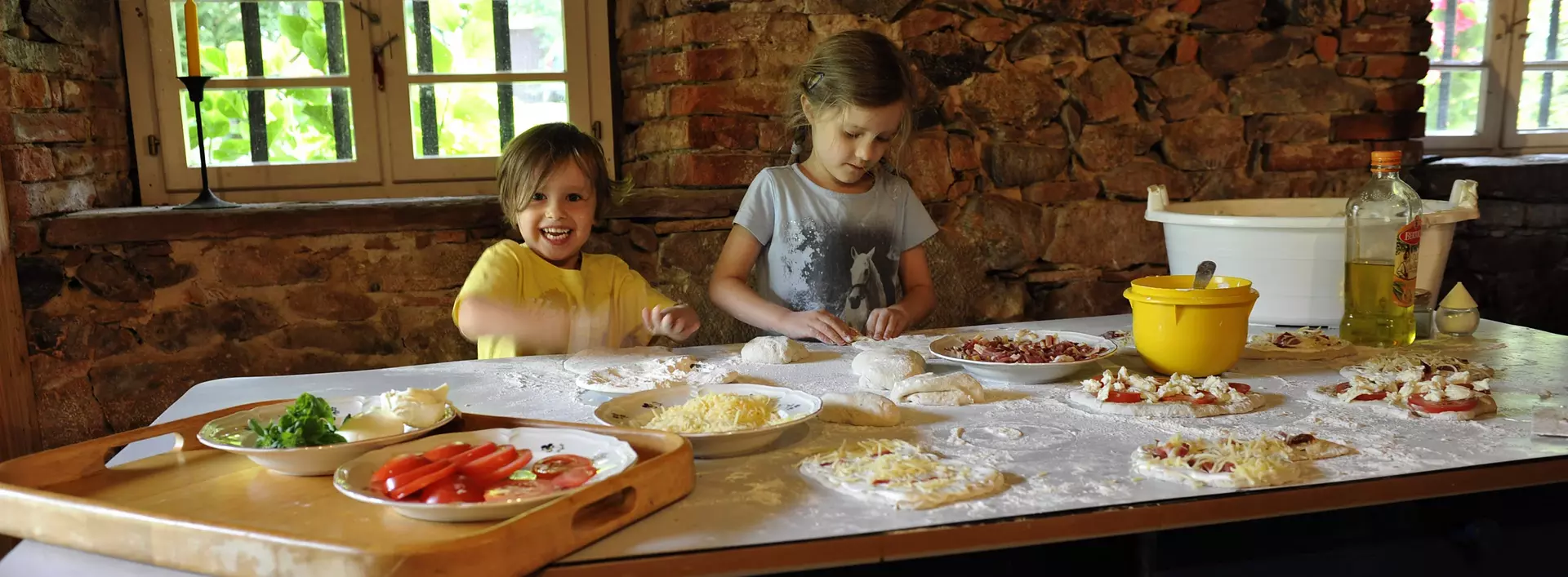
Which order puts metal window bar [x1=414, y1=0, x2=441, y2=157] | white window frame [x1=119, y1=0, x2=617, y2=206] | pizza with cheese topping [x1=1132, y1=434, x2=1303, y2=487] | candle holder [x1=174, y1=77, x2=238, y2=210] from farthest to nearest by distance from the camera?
metal window bar [x1=414, y1=0, x2=441, y2=157], white window frame [x1=119, y1=0, x2=617, y2=206], candle holder [x1=174, y1=77, x2=238, y2=210], pizza with cheese topping [x1=1132, y1=434, x2=1303, y2=487]

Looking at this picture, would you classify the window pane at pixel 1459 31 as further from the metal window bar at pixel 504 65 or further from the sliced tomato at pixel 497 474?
the sliced tomato at pixel 497 474

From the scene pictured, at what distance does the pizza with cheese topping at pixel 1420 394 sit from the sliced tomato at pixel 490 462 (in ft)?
3.51

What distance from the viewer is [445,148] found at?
285 cm

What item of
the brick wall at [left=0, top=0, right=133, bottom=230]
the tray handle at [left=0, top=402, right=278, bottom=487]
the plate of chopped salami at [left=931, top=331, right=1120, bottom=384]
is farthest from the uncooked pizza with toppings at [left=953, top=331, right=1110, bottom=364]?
the brick wall at [left=0, top=0, right=133, bottom=230]

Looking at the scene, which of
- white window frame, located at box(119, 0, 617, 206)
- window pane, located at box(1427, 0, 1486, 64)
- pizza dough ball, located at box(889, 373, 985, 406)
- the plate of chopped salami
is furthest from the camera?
window pane, located at box(1427, 0, 1486, 64)

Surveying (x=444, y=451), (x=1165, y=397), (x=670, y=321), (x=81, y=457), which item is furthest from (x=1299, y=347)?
(x=81, y=457)

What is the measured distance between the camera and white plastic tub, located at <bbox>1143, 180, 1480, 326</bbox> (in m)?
1.86

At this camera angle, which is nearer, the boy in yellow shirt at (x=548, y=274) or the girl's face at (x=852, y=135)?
the boy in yellow shirt at (x=548, y=274)

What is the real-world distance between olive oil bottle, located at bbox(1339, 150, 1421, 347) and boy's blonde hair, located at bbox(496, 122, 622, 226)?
1.39 metres

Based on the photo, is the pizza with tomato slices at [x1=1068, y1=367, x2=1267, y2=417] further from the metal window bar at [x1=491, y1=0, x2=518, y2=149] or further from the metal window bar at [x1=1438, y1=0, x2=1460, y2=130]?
the metal window bar at [x1=1438, y1=0, x2=1460, y2=130]

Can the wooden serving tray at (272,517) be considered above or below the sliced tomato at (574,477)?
below

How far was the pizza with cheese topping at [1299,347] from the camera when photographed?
1.67 metres

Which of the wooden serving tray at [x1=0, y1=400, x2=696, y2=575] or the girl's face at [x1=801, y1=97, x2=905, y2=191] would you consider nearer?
the wooden serving tray at [x1=0, y1=400, x2=696, y2=575]

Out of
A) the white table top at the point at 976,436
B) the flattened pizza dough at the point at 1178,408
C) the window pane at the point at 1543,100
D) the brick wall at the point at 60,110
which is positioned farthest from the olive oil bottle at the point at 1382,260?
the brick wall at the point at 60,110
